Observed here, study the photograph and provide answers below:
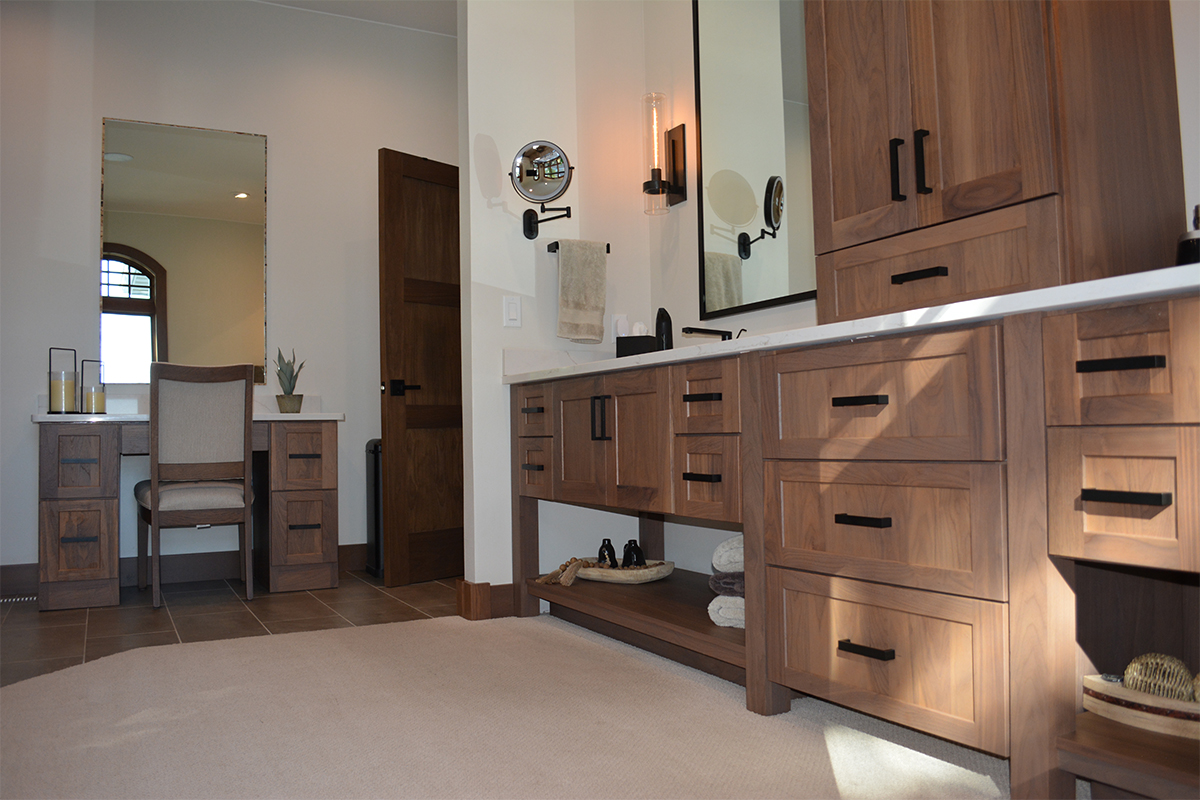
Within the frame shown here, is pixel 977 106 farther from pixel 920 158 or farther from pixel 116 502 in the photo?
pixel 116 502

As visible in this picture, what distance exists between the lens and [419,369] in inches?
161

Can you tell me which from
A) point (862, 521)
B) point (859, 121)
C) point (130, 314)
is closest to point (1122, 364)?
point (862, 521)

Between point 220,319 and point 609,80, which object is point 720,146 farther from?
point 220,319

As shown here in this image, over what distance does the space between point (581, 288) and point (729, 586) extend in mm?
1419

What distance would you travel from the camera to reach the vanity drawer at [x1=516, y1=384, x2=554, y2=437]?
2895 millimetres

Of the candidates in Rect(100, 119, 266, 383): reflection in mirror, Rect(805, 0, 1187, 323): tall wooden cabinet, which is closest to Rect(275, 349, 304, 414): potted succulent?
Rect(100, 119, 266, 383): reflection in mirror

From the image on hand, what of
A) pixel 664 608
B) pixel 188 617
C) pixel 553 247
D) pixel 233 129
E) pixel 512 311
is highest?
pixel 233 129

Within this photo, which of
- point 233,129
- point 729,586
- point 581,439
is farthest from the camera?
point 233,129

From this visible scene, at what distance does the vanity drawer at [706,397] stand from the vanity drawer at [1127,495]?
0.78m

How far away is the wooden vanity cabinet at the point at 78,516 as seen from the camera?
343 centimetres

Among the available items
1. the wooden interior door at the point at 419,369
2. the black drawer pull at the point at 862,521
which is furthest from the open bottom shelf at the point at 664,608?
the wooden interior door at the point at 419,369

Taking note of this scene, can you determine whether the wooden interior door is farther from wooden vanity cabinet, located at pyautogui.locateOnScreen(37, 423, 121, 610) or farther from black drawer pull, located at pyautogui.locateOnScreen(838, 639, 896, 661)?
black drawer pull, located at pyautogui.locateOnScreen(838, 639, 896, 661)

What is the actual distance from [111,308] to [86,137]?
2.80 ft

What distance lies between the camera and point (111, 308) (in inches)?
161
